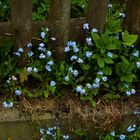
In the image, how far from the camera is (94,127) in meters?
2.69

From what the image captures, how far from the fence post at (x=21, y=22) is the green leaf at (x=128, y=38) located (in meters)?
0.58

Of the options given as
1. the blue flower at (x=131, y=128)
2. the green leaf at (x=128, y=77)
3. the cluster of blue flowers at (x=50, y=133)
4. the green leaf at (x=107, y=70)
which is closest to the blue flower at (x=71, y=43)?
the green leaf at (x=107, y=70)

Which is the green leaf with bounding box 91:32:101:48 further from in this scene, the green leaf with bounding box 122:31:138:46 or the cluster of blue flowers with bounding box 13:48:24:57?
the cluster of blue flowers with bounding box 13:48:24:57

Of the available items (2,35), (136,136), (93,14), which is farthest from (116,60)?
(2,35)

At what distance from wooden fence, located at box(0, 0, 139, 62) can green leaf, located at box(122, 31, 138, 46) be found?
150mm

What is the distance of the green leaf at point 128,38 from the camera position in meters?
2.61

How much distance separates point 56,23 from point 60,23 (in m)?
0.02

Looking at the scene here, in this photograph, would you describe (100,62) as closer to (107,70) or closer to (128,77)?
(107,70)

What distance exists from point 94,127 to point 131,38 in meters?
0.60

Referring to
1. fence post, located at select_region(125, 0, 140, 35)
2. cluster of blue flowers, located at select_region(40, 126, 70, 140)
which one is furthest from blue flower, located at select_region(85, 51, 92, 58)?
cluster of blue flowers, located at select_region(40, 126, 70, 140)

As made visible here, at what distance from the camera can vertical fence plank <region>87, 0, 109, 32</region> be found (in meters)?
2.52

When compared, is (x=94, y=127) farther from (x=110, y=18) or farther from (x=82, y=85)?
(x=110, y=18)

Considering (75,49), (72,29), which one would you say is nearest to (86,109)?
(75,49)

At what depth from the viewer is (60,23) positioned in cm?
250
